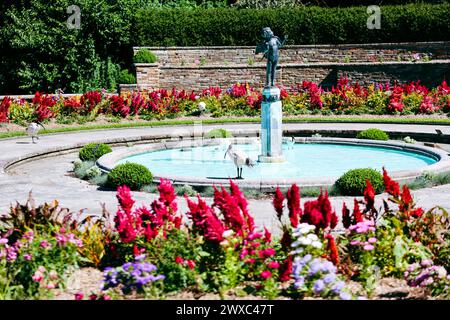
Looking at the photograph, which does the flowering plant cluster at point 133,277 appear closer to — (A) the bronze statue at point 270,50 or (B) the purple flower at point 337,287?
(B) the purple flower at point 337,287

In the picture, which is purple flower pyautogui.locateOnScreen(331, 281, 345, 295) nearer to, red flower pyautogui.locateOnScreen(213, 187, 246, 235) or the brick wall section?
red flower pyautogui.locateOnScreen(213, 187, 246, 235)

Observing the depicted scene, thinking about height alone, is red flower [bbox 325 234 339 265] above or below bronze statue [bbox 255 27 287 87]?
below

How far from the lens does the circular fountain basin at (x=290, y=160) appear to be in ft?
45.7

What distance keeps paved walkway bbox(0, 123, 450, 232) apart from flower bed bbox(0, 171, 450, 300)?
245 centimetres

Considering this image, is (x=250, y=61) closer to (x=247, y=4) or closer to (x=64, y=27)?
(x=247, y=4)

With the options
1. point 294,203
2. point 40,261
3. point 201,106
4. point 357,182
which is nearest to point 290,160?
point 357,182

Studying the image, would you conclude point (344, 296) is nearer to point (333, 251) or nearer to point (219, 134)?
point (333, 251)

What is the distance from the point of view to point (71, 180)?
15188 mm

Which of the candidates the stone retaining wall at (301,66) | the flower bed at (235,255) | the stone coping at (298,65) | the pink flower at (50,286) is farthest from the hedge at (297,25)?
the pink flower at (50,286)

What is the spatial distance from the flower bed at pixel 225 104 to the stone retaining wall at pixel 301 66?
13.3 ft

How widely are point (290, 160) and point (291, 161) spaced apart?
0.57ft

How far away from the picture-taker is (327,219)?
7.76m

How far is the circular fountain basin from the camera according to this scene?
13939mm

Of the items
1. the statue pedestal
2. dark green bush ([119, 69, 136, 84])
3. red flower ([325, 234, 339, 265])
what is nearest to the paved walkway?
red flower ([325, 234, 339, 265])
